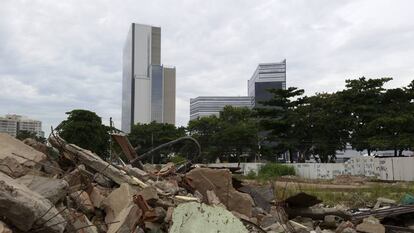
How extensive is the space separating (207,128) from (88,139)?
62.6 ft

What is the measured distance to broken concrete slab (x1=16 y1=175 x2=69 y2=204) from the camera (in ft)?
14.6

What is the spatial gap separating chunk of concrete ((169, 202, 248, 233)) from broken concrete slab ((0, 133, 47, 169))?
2.07 metres

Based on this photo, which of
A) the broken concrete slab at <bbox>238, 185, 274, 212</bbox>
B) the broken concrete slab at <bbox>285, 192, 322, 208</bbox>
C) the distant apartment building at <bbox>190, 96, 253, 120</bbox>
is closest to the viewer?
the broken concrete slab at <bbox>285, 192, 322, 208</bbox>

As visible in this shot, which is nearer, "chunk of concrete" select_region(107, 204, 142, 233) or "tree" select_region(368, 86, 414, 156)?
"chunk of concrete" select_region(107, 204, 142, 233)

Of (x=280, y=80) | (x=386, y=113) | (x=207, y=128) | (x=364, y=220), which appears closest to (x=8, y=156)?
(x=364, y=220)

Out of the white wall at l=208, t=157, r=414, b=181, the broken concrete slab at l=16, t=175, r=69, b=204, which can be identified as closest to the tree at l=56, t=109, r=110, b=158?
the white wall at l=208, t=157, r=414, b=181

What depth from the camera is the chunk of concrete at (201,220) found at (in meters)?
4.46

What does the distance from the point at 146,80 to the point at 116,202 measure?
90114 mm

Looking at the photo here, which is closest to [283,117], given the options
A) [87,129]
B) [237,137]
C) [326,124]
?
[326,124]

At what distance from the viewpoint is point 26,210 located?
3662 millimetres

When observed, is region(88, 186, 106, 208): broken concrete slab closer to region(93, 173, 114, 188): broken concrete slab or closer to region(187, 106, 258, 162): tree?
region(93, 173, 114, 188): broken concrete slab

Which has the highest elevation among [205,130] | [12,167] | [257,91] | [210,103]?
[257,91]

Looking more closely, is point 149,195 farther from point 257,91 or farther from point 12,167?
point 257,91

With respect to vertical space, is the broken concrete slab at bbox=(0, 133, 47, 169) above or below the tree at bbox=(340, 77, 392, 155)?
below
